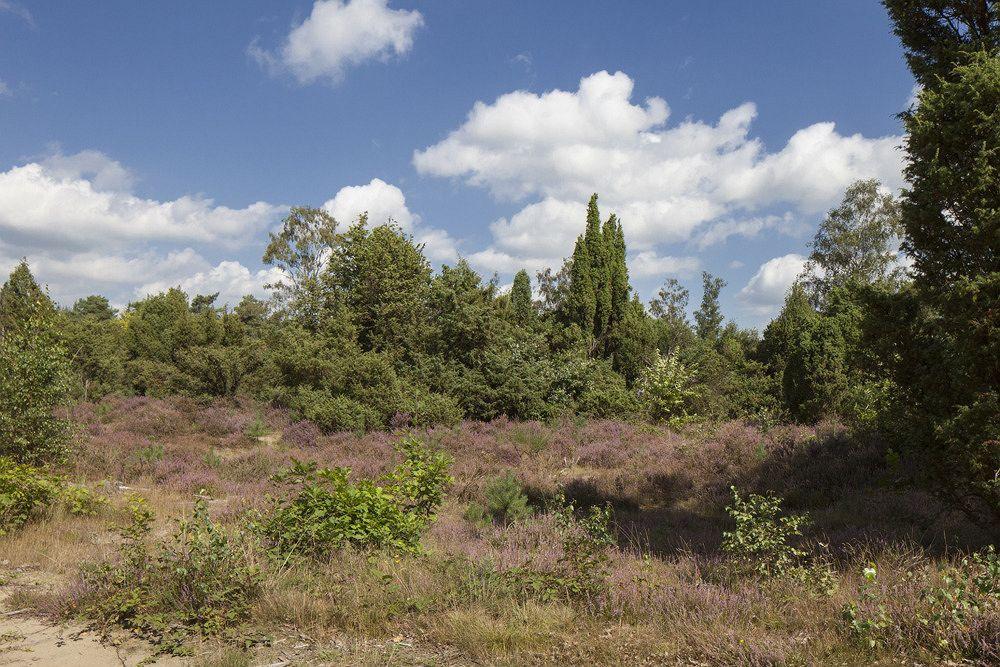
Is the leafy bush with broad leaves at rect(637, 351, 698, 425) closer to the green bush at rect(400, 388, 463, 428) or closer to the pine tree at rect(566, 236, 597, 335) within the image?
the green bush at rect(400, 388, 463, 428)

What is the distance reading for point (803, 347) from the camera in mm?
16016

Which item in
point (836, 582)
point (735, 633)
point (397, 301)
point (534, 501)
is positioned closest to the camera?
point (735, 633)

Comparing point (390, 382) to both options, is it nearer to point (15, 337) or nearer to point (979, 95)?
point (15, 337)

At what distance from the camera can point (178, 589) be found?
5121 millimetres

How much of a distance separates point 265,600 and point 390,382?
13876mm

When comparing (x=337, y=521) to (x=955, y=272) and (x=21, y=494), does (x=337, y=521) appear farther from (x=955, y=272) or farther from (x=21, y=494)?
(x=955, y=272)

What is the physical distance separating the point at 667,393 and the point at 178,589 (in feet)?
55.4

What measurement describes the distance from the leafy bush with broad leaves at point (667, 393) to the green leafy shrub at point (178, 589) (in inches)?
636

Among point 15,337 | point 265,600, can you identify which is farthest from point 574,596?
point 15,337

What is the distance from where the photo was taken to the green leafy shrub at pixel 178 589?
4.81 m

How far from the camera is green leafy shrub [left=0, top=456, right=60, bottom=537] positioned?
7.54 metres

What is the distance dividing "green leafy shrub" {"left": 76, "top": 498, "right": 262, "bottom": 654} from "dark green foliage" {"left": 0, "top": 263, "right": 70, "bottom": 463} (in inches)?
209

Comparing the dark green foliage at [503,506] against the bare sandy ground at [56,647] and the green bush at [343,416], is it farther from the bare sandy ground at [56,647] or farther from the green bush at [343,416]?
the green bush at [343,416]

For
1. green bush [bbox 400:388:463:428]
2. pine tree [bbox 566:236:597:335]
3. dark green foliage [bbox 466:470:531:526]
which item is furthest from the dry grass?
pine tree [bbox 566:236:597:335]
